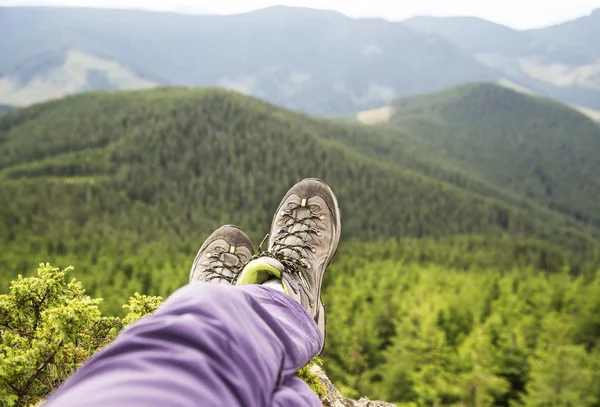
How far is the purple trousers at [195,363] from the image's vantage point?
1.06 metres

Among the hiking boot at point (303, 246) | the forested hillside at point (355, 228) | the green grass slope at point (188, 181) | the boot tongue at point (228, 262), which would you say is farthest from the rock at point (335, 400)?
the green grass slope at point (188, 181)

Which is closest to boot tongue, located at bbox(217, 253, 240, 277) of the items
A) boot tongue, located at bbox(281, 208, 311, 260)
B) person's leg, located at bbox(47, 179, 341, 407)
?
boot tongue, located at bbox(281, 208, 311, 260)

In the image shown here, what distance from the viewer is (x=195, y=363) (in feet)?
3.95

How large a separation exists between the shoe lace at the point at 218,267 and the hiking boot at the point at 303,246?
0.44m

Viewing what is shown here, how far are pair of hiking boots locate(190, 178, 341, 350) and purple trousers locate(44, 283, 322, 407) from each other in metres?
1.62

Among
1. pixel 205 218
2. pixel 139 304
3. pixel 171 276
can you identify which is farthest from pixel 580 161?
pixel 139 304

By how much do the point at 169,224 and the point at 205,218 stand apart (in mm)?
9772

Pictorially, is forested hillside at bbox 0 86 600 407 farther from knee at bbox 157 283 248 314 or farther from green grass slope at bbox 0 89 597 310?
knee at bbox 157 283 248 314

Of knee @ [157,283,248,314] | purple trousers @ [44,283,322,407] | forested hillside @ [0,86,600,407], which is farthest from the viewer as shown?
forested hillside @ [0,86,600,407]

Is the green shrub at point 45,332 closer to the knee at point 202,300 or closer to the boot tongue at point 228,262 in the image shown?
the knee at point 202,300

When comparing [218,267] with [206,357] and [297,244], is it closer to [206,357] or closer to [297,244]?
[297,244]

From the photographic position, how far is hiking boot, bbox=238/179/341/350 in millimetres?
2893

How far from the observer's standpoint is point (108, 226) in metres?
84.2

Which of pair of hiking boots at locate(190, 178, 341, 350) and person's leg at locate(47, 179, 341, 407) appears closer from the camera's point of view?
person's leg at locate(47, 179, 341, 407)
